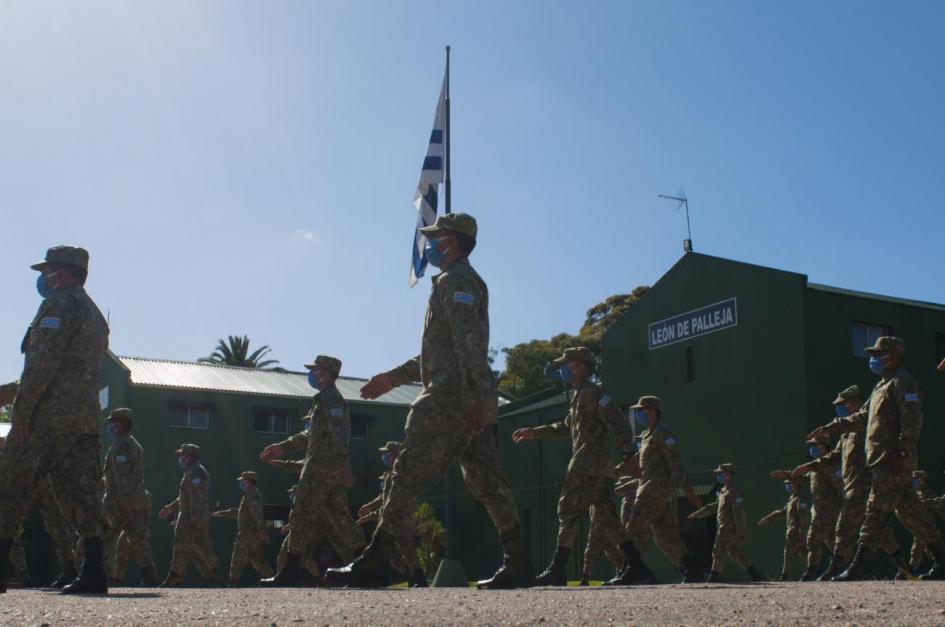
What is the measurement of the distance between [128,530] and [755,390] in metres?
15.1

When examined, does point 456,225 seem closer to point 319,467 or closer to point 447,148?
point 319,467

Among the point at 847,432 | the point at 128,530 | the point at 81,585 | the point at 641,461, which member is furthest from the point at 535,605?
the point at 128,530

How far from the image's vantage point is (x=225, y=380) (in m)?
41.5

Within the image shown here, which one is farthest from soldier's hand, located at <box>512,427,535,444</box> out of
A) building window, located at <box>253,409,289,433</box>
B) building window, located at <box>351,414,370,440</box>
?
building window, located at <box>351,414,370,440</box>

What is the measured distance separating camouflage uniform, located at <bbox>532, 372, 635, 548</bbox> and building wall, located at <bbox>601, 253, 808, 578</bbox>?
45.7 feet

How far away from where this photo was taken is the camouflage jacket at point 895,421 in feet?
33.6

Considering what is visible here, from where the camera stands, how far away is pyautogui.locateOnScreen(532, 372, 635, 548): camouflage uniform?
10211mm

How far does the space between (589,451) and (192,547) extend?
1068 cm

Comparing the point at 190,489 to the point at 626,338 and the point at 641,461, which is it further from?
the point at 626,338

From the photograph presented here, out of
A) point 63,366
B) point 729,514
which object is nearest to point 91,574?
point 63,366

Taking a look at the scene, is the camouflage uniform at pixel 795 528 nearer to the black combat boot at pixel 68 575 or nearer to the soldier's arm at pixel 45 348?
the black combat boot at pixel 68 575

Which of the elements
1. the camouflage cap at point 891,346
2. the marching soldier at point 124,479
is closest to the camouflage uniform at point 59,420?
the marching soldier at point 124,479

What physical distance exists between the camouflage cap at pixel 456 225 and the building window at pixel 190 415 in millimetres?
33209

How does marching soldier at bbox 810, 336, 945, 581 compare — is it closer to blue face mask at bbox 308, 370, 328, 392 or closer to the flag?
blue face mask at bbox 308, 370, 328, 392
